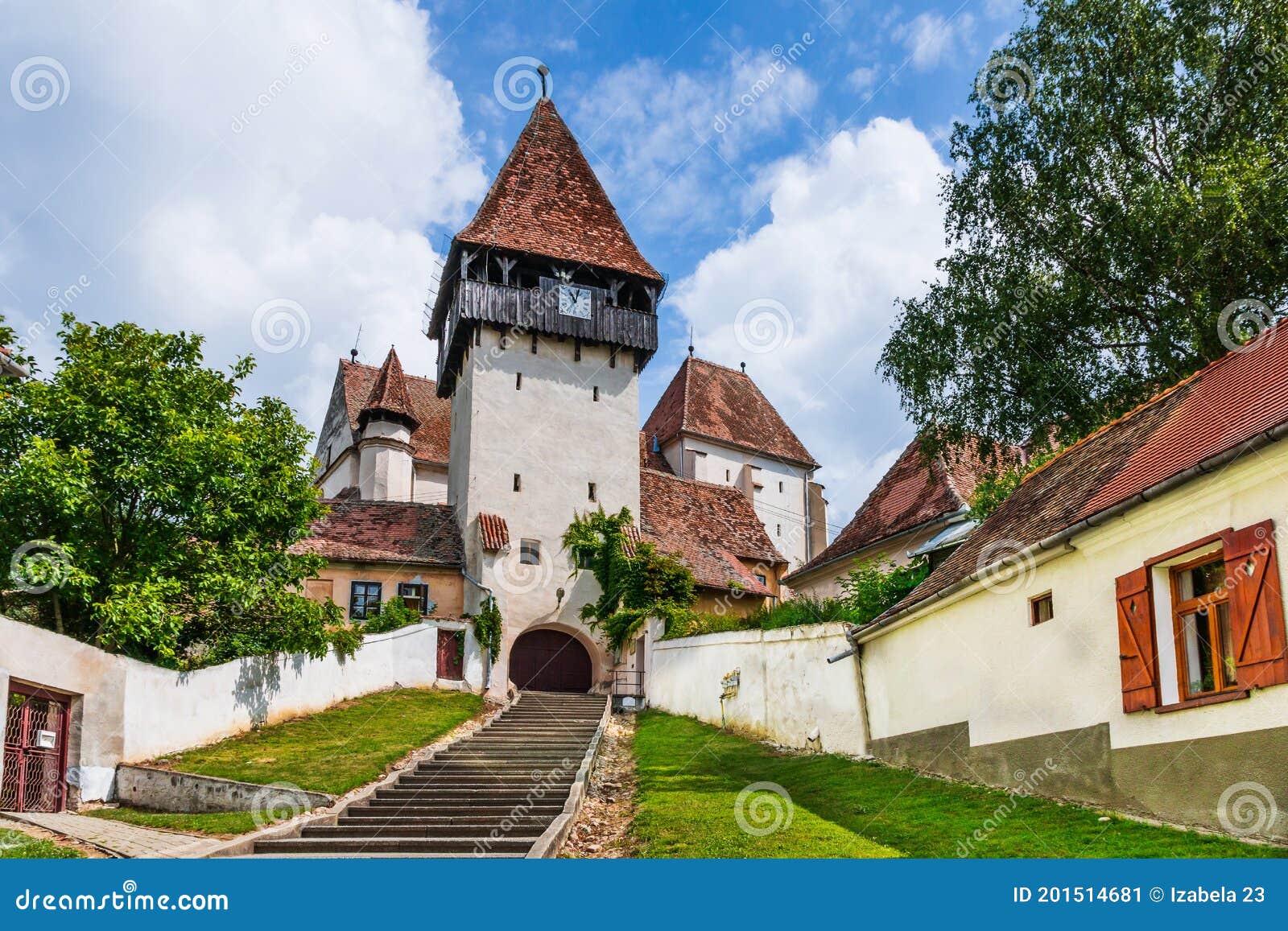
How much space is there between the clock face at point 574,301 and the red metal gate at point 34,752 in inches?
936

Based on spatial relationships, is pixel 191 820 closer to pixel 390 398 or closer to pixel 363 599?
pixel 363 599

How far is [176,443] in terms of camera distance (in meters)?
20.6

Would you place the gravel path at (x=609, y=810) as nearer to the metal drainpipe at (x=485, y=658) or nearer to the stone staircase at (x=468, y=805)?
the stone staircase at (x=468, y=805)

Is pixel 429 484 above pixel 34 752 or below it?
above

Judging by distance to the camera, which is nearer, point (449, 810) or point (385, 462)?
point (449, 810)

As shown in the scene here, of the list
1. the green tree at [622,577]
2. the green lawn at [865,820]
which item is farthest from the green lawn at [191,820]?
the green tree at [622,577]

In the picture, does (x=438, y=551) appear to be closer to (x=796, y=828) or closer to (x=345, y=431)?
(x=345, y=431)

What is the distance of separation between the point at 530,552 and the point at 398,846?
2352 cm

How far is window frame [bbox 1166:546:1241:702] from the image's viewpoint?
11305 mm

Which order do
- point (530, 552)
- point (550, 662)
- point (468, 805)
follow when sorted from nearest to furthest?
point (468, 805) → point (530, 552) → point (550, 662)

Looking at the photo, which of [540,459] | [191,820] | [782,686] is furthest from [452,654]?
[191,820]

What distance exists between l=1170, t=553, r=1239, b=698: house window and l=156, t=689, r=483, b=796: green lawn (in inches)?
454

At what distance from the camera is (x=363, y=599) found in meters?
34.8

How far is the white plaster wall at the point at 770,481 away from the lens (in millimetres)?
53156
